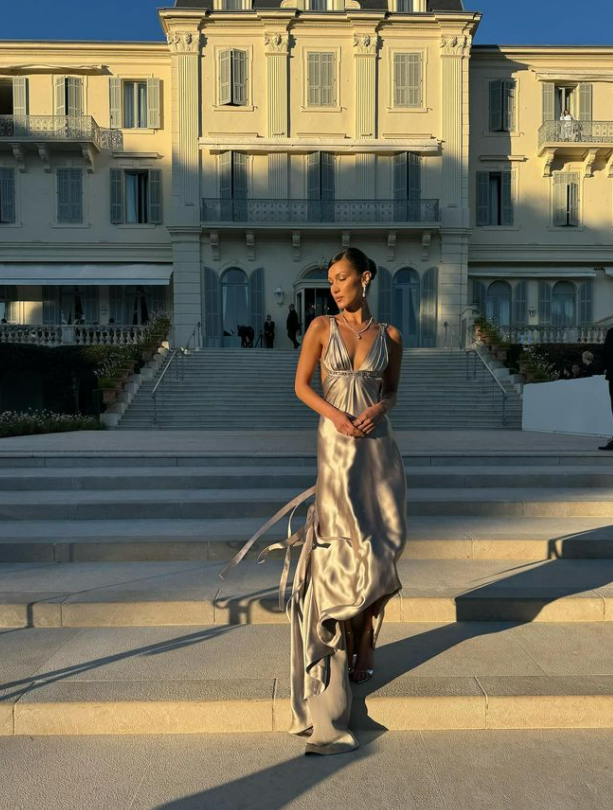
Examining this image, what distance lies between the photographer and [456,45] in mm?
23266

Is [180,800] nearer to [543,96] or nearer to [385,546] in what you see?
[385,546]

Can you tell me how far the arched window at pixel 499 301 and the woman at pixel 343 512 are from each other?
23.1m

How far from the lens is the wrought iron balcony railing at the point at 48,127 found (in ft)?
76.2

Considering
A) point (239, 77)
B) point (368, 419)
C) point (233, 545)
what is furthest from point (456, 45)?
point (368, 419)

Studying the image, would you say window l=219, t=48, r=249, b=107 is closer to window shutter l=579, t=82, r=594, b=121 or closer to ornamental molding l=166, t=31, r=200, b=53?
ornamental molding l=166, t=31, r=200, b=53

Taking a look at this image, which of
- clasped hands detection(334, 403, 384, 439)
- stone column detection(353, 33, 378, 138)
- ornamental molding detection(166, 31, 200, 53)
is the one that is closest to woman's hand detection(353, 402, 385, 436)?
clasped hands detection(334, 403, 384, 439)

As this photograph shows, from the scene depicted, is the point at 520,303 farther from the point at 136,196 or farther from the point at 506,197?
the point at 136,196

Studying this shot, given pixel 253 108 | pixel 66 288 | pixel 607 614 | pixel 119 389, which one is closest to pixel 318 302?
pixel 253 108

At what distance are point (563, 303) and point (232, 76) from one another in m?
14.6

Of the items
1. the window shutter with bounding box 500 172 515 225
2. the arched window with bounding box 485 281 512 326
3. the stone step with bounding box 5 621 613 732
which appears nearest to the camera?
the stone step with bounding box 5 621 613 732

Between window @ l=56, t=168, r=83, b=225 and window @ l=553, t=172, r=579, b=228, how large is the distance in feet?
57.8

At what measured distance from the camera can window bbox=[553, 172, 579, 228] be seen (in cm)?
2467

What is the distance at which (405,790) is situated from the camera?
240cm

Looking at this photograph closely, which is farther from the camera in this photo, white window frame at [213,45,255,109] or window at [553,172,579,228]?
window at [553,172,579,228]
